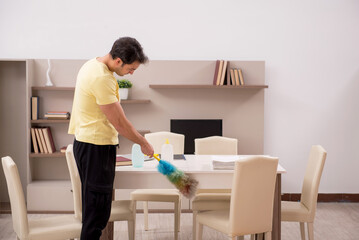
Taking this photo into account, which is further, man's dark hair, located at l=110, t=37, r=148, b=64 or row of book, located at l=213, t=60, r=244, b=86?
row of book, located at l=213, t=60, r=244, b=86

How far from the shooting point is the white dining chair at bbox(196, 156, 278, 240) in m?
2.69

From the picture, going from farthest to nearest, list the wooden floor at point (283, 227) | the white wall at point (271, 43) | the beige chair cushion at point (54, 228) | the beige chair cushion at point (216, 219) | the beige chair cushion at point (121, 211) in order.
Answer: the white wall at point (271, 43), the wooden floor at point (283, 227), the beige chair cushion at point (121, 211), the beige chair cushion at point (216, 219), the beige chair cushion at point (54, 228)

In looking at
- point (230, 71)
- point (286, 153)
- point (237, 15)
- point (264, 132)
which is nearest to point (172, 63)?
point (230, 71)

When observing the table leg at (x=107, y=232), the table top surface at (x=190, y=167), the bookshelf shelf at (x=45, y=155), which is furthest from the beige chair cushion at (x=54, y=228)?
the bookshelf shelf at (x=45, y=155)

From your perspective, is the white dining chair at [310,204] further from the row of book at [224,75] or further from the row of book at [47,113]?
the row of book at [47,113]

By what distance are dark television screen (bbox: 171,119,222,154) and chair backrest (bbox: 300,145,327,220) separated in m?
1.82

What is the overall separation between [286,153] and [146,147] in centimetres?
307

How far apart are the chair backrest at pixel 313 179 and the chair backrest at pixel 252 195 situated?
46cm

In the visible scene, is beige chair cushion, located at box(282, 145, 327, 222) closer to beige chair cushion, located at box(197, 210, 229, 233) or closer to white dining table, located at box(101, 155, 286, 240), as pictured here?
white dining table, located at box(101, 155, 286, 240)

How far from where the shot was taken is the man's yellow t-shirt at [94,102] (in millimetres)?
2467

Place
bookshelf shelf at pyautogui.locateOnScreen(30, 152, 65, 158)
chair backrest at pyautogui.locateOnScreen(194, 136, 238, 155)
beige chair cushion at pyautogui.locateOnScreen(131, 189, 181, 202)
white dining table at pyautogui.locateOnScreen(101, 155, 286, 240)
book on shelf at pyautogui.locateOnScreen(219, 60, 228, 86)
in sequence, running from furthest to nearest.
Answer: book on shelf at pyautogui.locateOnScreen(219, 60, 228, 86)
bookshelf shelf at pyautogui.locateOnScreen(30, 152, 65, 158)
chair backrest at pyautogui.locateOnScreen(194, 136, 238, 155)
beige chair cushion at pyautogui.locateOnScreen(131, 189, 181, 202)
white dining table at pyautogui.locateOnScreen(101, 155, 286, 240)

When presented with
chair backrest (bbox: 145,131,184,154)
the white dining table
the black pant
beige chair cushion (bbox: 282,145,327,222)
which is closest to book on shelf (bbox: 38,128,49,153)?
chair backrest (bbox: 145,131,184,154)

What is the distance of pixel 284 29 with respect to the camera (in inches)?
209

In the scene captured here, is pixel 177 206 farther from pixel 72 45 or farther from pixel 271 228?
pixel 72 45
